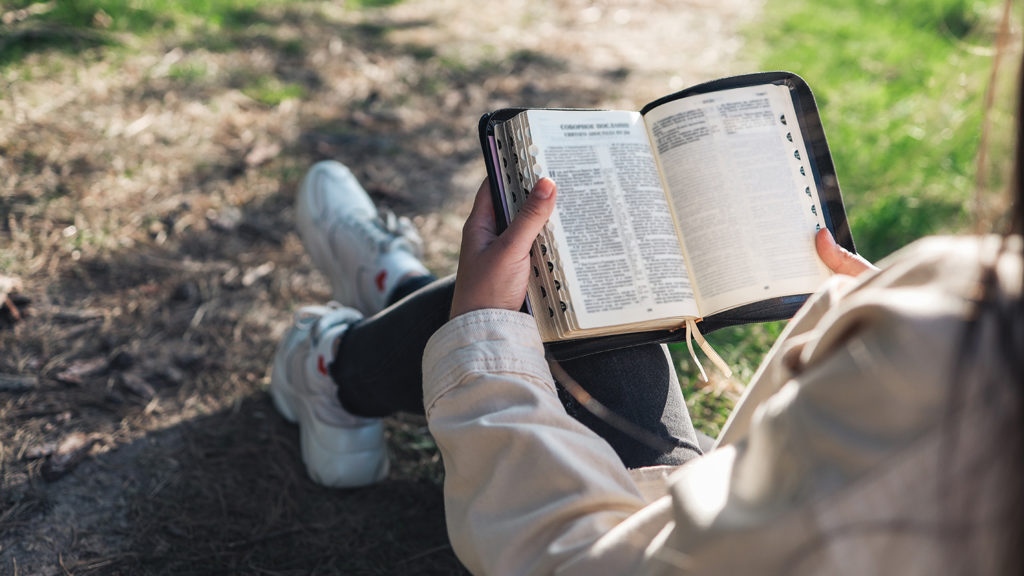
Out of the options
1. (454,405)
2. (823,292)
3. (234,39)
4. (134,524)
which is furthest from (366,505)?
(234,39)

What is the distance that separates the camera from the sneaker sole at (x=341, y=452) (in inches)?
63.3

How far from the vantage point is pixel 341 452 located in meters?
1.61

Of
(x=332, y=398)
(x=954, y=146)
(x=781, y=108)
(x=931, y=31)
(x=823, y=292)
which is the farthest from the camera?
(x=931, y=31)

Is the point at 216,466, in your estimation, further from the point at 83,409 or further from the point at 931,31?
the point at 931,31

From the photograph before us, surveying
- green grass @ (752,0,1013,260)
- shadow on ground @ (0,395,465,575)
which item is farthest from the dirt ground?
green grass @ (752,0,1013,260)

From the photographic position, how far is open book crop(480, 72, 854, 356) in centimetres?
122

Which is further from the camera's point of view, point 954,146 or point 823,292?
point 954,146

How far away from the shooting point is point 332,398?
1.61m

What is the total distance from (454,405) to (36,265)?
169 centimetres

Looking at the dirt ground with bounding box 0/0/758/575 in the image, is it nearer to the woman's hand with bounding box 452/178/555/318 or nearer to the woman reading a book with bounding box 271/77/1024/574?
the woman reading a book with bounding box 271/77/1024/574

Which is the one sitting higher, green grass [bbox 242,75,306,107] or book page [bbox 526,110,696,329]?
book page [bbox 526,110,696,329]

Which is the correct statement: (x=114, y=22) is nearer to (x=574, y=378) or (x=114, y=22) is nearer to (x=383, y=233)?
(x=383, y=233)

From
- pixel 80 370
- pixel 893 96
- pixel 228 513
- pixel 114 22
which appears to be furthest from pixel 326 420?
pixel 893 96

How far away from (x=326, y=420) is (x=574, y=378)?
2.24 feet
